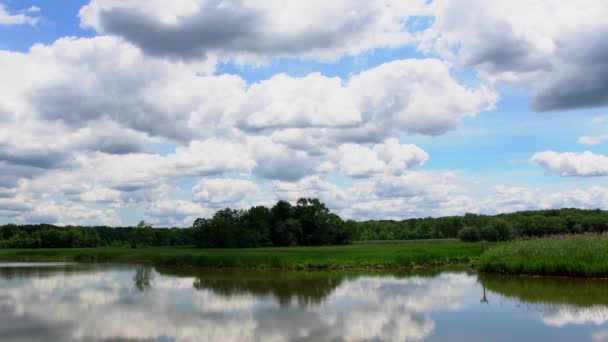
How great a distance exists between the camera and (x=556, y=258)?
27.4m

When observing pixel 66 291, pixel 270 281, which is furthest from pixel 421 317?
pixel 66 291

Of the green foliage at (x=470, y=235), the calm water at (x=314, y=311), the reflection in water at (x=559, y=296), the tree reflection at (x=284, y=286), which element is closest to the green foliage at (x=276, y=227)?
the green foliage at (x=470, y=235)

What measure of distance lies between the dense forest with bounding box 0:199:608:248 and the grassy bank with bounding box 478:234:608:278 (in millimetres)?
45527

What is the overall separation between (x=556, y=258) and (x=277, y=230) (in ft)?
212

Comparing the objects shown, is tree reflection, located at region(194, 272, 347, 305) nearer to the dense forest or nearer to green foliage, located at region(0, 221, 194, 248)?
the dense forest

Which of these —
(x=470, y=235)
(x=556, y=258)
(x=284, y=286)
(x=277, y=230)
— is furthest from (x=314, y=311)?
(x=470, y=235)

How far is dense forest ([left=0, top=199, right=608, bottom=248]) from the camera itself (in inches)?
3238

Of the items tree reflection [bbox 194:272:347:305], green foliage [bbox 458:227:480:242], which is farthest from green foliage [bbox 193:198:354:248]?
tree reflection [bbox 194:272:347:305]

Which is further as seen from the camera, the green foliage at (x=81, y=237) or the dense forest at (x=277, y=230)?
the green foliage at (x=81, y=237)

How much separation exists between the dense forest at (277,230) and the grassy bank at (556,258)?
45527 millimetres

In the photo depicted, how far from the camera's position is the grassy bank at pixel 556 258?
25.9m

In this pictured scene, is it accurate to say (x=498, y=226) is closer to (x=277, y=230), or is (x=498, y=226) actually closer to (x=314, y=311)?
(x=277, y=230)

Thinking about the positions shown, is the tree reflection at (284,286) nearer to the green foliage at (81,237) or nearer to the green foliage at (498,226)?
the green foliage at (498,226)

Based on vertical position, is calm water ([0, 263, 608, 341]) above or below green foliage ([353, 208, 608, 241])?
below
